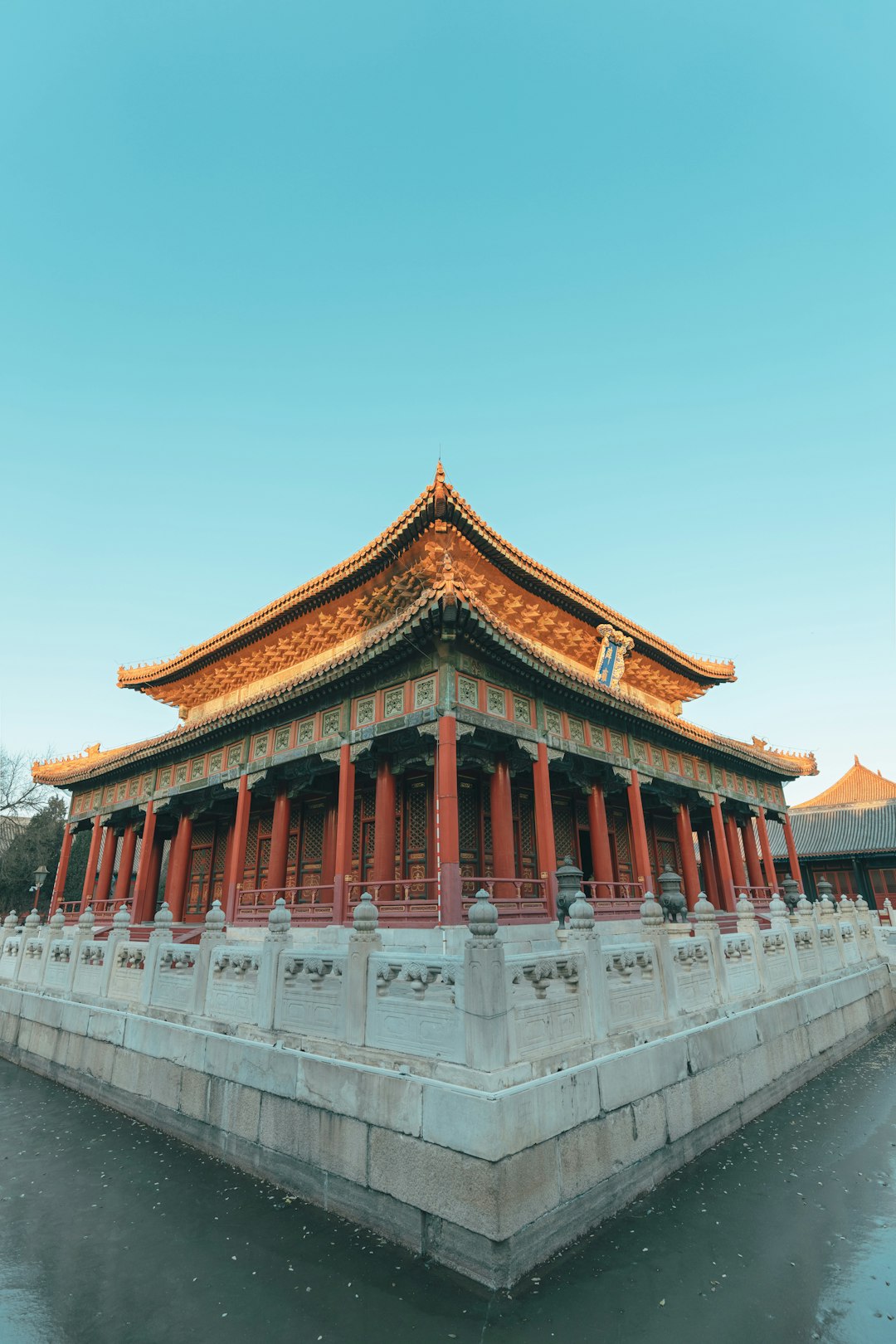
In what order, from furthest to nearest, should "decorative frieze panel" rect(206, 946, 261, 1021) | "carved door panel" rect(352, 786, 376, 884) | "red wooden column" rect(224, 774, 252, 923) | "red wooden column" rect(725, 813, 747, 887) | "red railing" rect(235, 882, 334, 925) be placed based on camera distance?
"red wooden column" rect(725, 813, 747, 887) < "red wooden column" rect(224, 774, 252, 923) < "carved door panel" rect(352, 786, 376, 884) < "red railing" rect(235, 882, 334, 925) < "decorative frieze panel" rect(206, 946, 261, 1021)

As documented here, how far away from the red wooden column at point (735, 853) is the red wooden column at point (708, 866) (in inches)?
28.0

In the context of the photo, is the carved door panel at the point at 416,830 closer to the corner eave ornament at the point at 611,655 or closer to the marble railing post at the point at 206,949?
the marble railing post at the point at 206,949

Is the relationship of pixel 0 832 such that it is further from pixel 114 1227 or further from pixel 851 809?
pixel 851 809

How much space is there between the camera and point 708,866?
2545 cm

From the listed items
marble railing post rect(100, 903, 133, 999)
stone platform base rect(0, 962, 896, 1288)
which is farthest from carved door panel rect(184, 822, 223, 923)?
stone platform base rect(0, 962, 896, 1288)

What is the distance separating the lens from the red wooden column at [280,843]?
15.9 m

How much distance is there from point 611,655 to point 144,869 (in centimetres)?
1665

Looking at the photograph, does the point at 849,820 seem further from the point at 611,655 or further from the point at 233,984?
the point at 233,984

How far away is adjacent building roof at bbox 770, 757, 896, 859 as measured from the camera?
32.8 metres

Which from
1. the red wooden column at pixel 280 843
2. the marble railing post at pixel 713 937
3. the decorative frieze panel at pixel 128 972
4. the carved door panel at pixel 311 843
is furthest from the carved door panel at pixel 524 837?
the decorative frieze panel at pixel 128 972

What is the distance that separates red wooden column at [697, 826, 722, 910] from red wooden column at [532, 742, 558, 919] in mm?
12339

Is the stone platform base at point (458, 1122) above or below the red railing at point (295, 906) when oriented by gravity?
below

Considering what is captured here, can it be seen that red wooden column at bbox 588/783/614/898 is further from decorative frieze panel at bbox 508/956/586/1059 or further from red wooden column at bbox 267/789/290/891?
decorative frieze panel at bbox 508/956/586/1059

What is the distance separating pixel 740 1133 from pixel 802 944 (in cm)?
467
